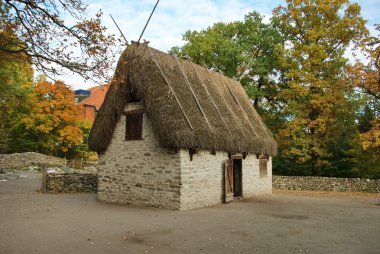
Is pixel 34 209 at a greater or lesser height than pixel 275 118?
lesser

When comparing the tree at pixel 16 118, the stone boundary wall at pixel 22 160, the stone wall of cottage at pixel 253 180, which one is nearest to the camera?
the stone wall of cottage at pixel 253 180

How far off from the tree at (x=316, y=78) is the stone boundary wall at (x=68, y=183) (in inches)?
521

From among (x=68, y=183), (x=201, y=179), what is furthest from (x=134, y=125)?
(x=68, y=183)

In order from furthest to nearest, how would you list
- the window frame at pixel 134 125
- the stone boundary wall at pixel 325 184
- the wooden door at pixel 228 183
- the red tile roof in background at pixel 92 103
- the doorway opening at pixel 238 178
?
the red tile roof in background at pixel 92 103 < the stone boundary wall at pixel 325 184 < the doorway opening at pixel 238 178 < the wooden door at pixel 228 183 < the window frame at pixel 134 125

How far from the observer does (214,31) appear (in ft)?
92.9

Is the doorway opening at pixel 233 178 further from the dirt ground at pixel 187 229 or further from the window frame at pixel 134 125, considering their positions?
the window frame at pixel 134 125

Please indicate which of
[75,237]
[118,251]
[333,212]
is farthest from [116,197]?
[333,212]

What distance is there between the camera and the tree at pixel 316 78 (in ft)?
75.7

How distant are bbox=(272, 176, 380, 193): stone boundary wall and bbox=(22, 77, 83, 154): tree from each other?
65.2 ft

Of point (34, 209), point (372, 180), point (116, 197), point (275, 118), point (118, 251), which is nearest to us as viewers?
point (118, 251)

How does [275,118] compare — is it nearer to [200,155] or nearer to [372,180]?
[372,180]

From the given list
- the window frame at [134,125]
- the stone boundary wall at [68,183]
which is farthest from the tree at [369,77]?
the stone boundary wall at [68,183]

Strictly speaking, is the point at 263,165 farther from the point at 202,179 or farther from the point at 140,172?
the point at 140,172

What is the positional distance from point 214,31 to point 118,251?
2414 centimetres
